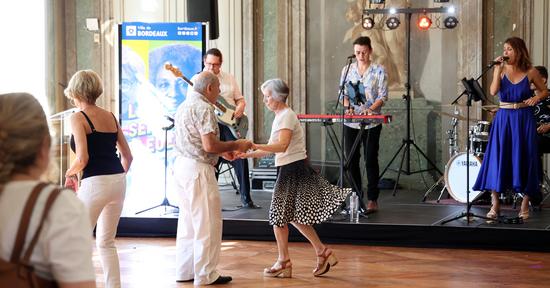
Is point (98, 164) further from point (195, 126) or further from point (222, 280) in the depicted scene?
point (222, 280)

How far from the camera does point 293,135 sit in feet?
18.4

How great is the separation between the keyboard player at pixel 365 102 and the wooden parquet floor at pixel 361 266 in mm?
914

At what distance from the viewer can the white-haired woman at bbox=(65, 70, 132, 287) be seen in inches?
175

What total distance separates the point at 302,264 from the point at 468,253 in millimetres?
1458

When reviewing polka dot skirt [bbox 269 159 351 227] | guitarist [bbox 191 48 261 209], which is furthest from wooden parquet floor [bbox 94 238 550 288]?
guitarist [bbox 191 48 261 209]

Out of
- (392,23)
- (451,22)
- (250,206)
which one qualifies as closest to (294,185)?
(250,206)

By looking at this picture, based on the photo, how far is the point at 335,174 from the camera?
35.2ft

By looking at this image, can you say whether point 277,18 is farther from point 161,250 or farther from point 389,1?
point 161,250

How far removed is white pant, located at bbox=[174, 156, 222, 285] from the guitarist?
2.21 m

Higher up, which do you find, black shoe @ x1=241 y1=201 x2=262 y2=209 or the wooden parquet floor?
black shoe @ x1=241 y1=201 x2=262 y2=209

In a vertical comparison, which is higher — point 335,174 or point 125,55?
point 125,55

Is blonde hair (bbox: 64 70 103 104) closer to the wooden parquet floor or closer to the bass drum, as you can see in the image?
the wooden parquet floor

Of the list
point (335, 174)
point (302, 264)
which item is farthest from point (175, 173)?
point (335, 174)

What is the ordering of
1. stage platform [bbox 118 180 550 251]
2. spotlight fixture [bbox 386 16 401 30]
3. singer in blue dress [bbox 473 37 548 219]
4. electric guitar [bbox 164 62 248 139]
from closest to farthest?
stage platform [bbox 118 180 550 251]
singer in blue dress [bbox 473 37 548 219]
electric guitar [bbox 164 62 248 139]
spotlight fixture [bbox 386 16 401 30]
